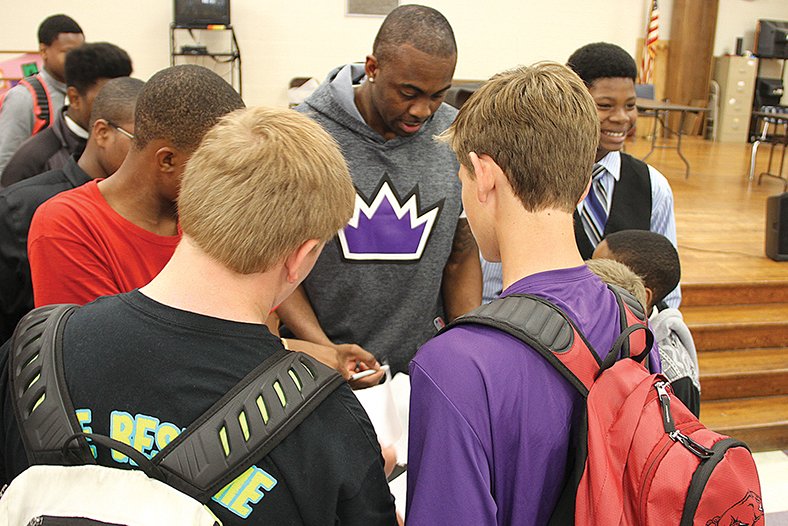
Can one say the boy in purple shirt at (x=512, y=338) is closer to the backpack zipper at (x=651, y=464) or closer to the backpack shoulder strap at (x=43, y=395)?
the backpack zipper at (x=651, y=464)

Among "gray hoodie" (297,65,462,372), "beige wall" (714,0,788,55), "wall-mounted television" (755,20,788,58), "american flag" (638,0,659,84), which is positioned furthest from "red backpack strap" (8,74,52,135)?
"wall-mounted television" (755,20,788,58)

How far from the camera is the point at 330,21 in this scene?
9047mm

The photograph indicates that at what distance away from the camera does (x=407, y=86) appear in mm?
1724

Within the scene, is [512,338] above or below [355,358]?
above

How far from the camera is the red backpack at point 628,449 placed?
0.83 meters

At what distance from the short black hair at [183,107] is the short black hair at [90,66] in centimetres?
150

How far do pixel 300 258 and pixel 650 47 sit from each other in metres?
10.7

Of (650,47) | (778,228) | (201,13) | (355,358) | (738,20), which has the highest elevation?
(738,20)

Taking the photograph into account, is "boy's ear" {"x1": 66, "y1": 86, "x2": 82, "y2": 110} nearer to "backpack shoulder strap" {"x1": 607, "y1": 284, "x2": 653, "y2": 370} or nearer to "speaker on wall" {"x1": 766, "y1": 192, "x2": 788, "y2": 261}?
"backpack shoulder strap" {"x1": 607, "y1": 284, "x2": 653, "y2": 370}

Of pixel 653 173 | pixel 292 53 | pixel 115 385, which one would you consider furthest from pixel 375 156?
pixel 292 53

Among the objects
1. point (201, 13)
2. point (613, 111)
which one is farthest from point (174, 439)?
point (201, 13)

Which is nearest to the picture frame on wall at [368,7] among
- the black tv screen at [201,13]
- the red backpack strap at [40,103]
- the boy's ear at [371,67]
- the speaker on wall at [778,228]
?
the black tv screen at [201,13]

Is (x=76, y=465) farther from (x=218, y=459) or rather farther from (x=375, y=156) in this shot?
(x=375, y=156)

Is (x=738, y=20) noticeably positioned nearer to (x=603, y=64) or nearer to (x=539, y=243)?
(x=603, y=64)
